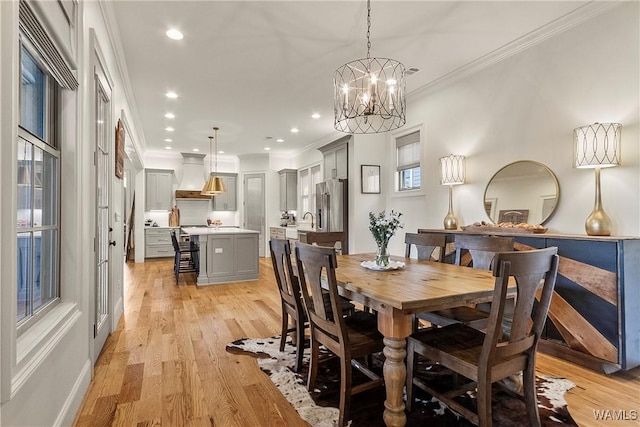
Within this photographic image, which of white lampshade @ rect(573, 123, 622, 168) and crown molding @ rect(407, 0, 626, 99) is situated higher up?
crown molding @ rect(407, 0, 626, 99)

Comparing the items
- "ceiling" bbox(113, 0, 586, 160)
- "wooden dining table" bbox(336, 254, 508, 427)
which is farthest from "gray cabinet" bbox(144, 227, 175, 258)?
"wooden dining table" bbox(336, 254, 508, 427)

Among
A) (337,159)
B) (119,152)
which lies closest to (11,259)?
(119,152)

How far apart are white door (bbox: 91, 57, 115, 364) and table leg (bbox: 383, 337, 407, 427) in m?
2.18

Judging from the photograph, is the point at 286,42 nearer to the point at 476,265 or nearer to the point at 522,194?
the point at 476,265

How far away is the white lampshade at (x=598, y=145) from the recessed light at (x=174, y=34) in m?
3.60

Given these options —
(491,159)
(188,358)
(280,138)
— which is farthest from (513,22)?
(280,138)

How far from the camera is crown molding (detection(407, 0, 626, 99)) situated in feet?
9.14

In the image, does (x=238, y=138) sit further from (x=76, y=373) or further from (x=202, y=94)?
(x=76, y=373)

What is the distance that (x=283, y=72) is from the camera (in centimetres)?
400

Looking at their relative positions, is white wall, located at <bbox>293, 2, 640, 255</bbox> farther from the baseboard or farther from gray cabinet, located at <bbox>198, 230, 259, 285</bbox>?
the baseboard

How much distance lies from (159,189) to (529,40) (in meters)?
8.15

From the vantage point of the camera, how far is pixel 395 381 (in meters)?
1.75

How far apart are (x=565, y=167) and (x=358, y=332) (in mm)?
Result: 2480

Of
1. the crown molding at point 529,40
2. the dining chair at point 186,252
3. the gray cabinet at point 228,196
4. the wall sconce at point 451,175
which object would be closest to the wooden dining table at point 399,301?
the wall sconce at point 451,175
